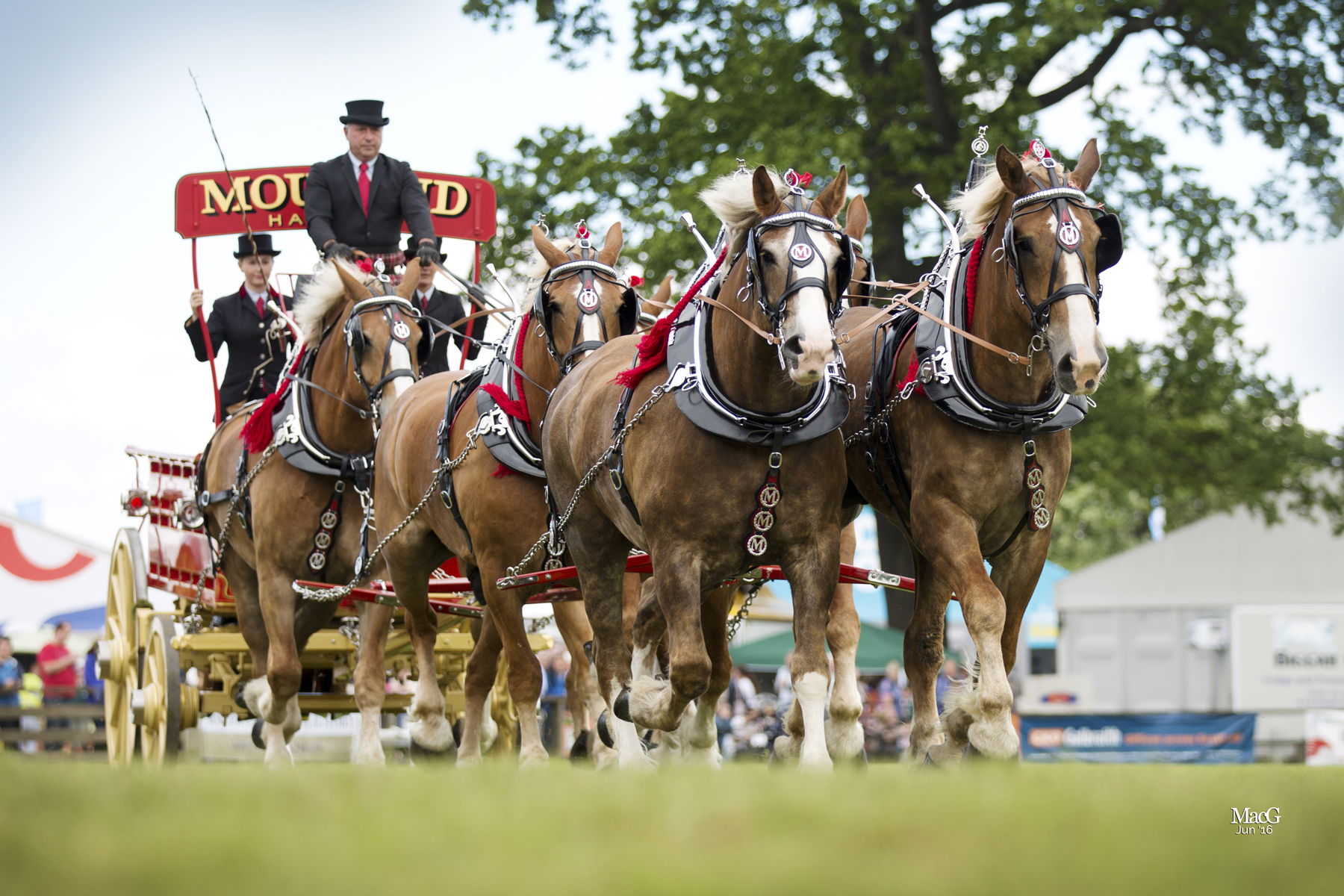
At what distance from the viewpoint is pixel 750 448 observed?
486 cm

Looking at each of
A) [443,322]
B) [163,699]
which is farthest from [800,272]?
[163,699]

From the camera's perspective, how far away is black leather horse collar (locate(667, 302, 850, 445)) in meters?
4.81

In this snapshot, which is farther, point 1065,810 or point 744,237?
point 744,237

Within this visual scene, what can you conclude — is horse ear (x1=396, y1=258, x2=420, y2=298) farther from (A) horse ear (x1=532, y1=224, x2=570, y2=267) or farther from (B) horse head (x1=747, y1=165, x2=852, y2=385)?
(B) horse head (x1=747, y1=165, x2=852, y2=385)

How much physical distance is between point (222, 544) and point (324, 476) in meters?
1.09

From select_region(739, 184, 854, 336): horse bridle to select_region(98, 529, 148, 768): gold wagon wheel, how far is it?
6.03 meters

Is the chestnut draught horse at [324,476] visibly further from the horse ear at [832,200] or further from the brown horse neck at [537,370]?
the horse ear at [832,200]

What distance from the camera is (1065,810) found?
2.91m

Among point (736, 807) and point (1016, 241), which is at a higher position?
point (1016, 241)

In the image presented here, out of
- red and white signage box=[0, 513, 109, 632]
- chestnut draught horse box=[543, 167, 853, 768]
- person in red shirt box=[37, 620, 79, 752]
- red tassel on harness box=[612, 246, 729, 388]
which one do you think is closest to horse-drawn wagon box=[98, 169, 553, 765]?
red tassel on harness box=[612, 246, 729, 388]

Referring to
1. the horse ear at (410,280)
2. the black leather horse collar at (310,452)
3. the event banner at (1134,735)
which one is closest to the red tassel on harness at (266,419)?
the black leather horse collar at (310,452)

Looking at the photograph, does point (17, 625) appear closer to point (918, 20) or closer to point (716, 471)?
point (918, 20)

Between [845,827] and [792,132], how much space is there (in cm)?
1406

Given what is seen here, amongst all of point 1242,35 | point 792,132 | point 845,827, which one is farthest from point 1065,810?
point 1242,35
